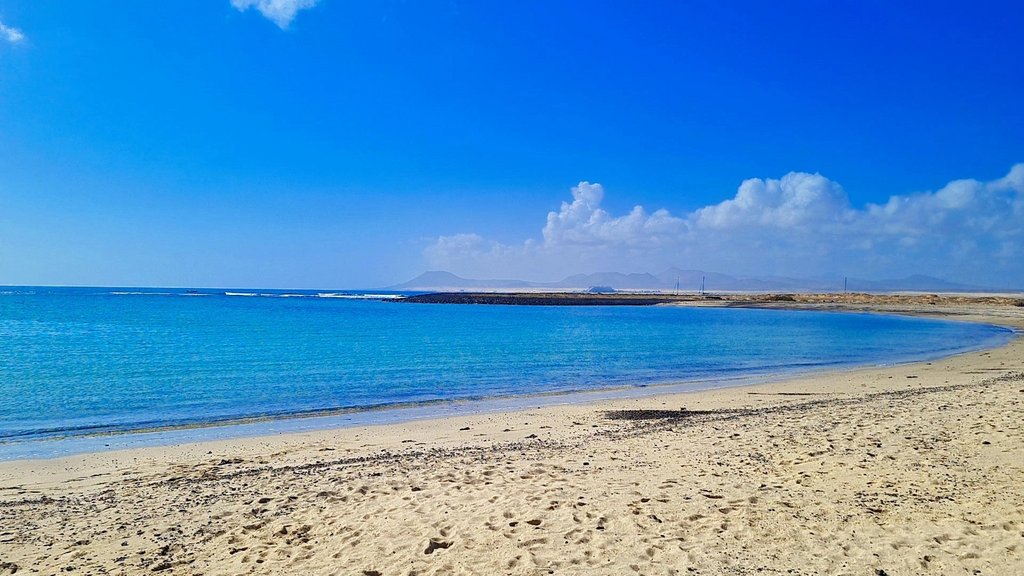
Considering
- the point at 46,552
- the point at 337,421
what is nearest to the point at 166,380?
the point at 337,421

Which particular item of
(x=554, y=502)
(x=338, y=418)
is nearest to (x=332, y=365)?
(x=338, y=418)

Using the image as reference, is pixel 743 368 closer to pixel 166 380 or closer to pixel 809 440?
pixel 809 440

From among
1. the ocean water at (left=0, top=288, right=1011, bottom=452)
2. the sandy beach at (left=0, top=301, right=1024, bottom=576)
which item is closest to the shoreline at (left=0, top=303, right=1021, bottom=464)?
the ocean water at (left=0, top=288, right=1011, bottom=452)

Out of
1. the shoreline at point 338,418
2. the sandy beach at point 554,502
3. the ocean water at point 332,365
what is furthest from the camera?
the ocean water at point 332,365

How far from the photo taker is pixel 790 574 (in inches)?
207

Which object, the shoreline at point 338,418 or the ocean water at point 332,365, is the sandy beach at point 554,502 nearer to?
the shoreline at point 338,418

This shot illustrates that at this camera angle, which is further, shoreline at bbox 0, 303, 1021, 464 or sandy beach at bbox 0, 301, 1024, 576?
shoreline at bbox 0, 303, 1021, 464

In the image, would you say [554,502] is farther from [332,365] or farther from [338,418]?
[332,365]

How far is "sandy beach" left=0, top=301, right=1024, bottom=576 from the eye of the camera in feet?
18.6

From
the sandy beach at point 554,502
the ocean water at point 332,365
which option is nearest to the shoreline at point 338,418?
the ocean water at point 332,365

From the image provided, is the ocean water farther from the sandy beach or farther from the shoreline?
the sandy beach

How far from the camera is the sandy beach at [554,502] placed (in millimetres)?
5660

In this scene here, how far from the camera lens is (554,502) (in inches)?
283

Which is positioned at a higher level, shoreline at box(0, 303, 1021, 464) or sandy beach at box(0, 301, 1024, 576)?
sandy beach at box(0, 301, 1024, 576)
